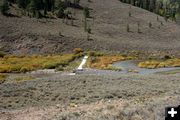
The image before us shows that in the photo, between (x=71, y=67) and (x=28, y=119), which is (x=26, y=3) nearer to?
(x=71, y=67)

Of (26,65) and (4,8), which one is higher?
(4,8)

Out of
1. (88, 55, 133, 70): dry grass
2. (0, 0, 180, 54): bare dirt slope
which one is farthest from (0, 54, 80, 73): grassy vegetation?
(0, 0, 180, 54): bare dirt slope

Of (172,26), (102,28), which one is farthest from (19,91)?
(172,26)

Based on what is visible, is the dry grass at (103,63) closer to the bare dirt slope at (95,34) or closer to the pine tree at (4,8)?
the bare dirt slope at (95,34)

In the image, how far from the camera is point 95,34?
404 ft

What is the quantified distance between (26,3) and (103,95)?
108719mm

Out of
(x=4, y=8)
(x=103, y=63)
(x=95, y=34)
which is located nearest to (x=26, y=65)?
(x=103, y=63)

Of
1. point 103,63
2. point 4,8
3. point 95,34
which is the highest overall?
point 4,8

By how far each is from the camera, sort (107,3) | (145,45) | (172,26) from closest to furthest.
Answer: (145,45), (172,26), (107,3)

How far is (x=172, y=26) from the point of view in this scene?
156250 mm

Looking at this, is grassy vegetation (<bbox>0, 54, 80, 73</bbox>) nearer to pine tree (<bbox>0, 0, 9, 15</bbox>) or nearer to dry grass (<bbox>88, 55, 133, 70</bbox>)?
dry grass (<bbox>88, 55, 133, 70</bbox>)

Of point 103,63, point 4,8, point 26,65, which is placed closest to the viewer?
point 26,65

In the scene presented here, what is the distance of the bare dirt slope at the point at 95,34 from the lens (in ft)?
337

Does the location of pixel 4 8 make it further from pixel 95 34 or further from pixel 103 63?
pixel 103 63
